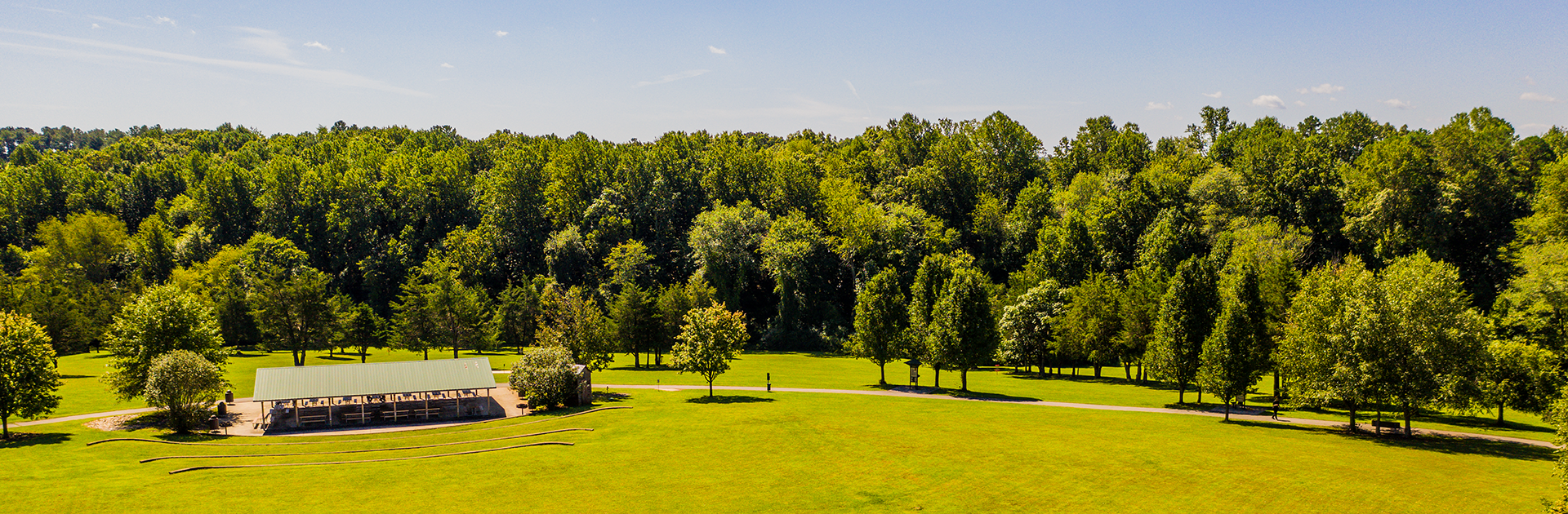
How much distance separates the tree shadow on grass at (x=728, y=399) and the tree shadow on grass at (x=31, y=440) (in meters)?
38.2

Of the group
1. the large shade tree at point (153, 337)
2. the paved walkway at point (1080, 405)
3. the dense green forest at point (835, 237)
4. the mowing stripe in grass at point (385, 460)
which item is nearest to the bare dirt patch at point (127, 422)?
the large shade tree at point (153, 337)

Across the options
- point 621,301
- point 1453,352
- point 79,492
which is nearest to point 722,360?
point 621,301

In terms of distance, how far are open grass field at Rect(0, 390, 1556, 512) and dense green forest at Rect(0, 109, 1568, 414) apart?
35.1 feet

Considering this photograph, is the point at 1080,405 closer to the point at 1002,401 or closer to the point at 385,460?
the point at 1002,401

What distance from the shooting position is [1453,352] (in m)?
43.8

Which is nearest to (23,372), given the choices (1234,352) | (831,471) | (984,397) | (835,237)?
(831,471)

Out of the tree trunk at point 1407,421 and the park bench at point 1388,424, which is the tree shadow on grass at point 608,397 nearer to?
the park bench at point 1388,424

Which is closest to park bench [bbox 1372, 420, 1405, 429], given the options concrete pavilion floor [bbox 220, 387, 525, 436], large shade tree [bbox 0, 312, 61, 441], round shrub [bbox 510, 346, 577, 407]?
round shrub [bbox 510, 346, 577, 407]

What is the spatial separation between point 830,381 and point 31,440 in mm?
55285

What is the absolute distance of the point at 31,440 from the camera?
4553 centimetres

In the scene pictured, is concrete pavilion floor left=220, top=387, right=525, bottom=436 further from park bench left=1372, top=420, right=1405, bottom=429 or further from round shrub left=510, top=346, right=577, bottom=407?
park bench left=1372, top=420, right=1405, bottom=429

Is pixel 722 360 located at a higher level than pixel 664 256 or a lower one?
lower

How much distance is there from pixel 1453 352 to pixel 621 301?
7053 cm

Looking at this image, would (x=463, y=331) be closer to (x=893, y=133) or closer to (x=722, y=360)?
(x=722, y=360)
